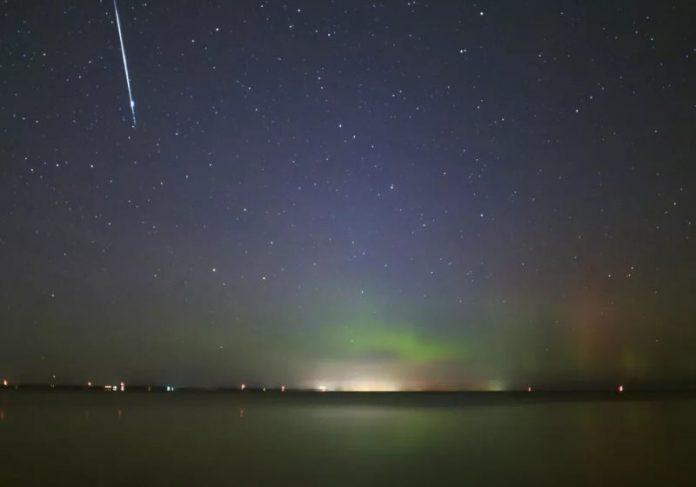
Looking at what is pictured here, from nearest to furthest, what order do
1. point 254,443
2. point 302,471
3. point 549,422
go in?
point 302,471 < point 254,443 < point 549,422

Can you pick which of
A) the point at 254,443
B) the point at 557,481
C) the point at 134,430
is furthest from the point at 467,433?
the point at 134,430

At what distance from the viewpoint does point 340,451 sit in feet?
50.6

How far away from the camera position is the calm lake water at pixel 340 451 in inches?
452

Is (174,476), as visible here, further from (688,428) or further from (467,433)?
(688,428)

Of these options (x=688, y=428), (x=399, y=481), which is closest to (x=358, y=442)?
(x=399, y=481)

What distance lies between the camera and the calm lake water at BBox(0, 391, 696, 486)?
11469 mm

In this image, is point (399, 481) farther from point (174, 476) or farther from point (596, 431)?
point (596, 431)

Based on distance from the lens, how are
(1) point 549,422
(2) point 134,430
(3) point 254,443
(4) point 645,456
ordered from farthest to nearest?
(1) point 549,422 < (2) point 134,430 < (3) point 254,443 < (4) point 645,456

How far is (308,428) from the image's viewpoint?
2172 centimetres

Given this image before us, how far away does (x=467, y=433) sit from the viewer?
20.1m

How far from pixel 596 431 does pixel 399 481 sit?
39.1 ft

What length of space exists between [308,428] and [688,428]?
13.9 m

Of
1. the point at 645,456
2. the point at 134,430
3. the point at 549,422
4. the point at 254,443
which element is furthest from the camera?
the point at 549,422

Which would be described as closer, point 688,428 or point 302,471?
point 302,471
